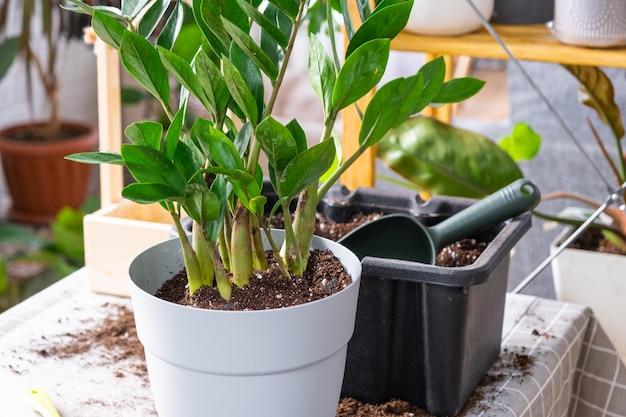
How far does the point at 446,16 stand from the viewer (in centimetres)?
113

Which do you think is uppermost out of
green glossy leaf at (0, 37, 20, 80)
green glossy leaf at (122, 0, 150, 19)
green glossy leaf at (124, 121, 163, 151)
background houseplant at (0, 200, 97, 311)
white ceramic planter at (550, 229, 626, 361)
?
green glossy leaf at (122, 0, 150, 19)

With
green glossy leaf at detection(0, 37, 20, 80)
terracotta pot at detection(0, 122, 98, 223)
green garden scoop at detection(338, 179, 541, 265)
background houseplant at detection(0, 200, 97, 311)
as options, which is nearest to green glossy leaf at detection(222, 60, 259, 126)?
green garden scoop at detection(338, 179, 541, 265)

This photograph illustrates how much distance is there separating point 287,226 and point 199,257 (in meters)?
0.08

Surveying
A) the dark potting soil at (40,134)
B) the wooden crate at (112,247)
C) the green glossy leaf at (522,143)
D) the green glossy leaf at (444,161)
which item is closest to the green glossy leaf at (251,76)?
the wooden crate at (112,247)

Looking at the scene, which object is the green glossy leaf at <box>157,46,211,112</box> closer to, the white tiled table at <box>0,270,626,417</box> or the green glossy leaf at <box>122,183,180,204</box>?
the green glossy leaf at <box>122,183,180,204</box>

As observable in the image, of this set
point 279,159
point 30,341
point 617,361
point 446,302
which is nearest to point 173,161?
point 279,159

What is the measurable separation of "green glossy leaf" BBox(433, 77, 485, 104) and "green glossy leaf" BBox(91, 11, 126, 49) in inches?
10.5

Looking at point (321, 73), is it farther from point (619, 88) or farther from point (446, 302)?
point (619, 88)

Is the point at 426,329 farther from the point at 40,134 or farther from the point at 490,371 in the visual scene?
the point at 40,134

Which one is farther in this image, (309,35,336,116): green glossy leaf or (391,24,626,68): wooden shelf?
(391,24,626,68): wooden shelf

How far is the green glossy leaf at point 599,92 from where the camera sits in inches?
46.6

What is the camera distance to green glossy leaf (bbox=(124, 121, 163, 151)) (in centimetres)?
64

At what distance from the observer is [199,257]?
0.71 metres

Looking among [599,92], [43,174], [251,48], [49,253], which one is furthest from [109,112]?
[43,174]
